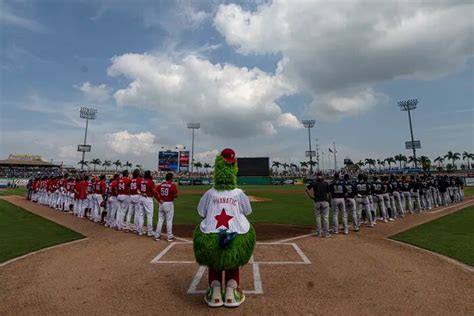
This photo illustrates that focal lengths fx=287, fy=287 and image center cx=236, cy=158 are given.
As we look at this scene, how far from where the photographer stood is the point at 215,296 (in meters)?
4.23

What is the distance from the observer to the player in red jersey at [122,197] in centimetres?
1080

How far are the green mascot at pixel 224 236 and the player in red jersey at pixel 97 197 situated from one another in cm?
1007

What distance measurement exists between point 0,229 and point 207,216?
1067 cm

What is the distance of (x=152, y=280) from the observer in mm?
5340

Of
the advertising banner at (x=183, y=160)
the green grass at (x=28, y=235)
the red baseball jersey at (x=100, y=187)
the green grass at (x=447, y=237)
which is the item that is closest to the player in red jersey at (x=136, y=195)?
the green grass at (x=28, y=235)

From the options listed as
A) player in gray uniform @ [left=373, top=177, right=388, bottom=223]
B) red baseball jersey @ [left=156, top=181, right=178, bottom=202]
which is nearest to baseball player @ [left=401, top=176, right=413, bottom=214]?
player in gray uniform @ [left=373, top=177, right=388, bottom=223]

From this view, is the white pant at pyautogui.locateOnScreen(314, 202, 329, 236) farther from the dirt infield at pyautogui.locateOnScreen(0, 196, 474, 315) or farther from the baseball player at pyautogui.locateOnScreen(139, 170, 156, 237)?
the baseball player at pyautogui.locateOnScreen(139, 170, 156, 237)

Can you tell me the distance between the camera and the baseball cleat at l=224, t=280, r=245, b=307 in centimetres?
419

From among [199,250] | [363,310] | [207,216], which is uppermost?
[207,216]

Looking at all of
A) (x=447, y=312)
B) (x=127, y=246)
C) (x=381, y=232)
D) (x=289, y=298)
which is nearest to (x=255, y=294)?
(x=289, y=298)

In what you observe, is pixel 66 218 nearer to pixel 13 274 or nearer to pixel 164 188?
pixel 164 188

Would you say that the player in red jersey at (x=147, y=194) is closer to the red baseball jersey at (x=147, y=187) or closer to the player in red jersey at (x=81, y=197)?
the red baseball jersey at (x=147, y=187)

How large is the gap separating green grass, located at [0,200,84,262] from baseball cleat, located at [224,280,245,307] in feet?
19.1

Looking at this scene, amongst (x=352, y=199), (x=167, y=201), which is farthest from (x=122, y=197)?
(x=352, y=199)
